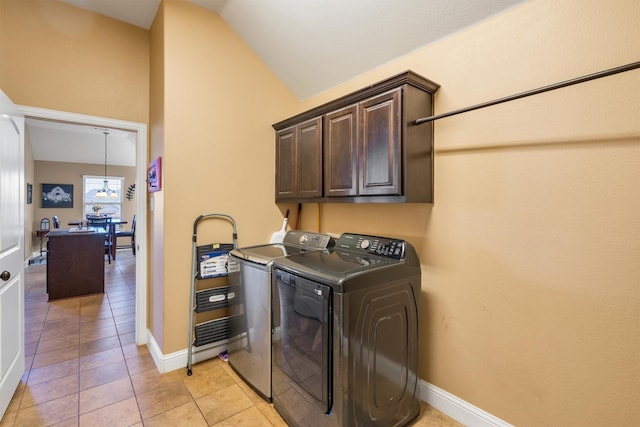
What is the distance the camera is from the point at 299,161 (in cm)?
260

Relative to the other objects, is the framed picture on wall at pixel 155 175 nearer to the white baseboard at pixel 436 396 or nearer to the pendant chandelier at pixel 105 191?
the white baseboard at pixel 436 396

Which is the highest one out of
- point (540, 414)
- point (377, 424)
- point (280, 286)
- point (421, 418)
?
point (280, 286)

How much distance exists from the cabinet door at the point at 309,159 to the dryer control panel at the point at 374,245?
1.45 ft

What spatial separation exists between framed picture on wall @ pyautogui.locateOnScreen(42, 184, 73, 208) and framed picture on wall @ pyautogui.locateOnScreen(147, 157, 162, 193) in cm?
723

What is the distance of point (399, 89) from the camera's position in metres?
1.81

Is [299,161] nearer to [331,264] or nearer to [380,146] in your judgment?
[380,146]

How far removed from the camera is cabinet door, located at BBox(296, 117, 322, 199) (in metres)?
2.39

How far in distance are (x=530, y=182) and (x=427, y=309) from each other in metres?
1.02

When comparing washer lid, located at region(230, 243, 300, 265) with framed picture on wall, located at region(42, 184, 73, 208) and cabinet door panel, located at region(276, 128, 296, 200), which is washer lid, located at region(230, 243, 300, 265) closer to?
cabinet door panel, located at region(276, 128, 296, 200)

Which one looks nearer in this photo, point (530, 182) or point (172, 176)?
point (530, 182)

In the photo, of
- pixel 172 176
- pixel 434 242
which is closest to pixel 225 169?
pixel 172 176

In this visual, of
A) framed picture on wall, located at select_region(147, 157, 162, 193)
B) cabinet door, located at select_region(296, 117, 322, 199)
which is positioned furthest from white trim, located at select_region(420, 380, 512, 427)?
framed picture on wall, located at select_region(147, 157, 162, 193)

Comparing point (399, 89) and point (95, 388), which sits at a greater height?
point (399, 89)

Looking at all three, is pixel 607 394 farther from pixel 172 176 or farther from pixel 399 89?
pixel 172 176
